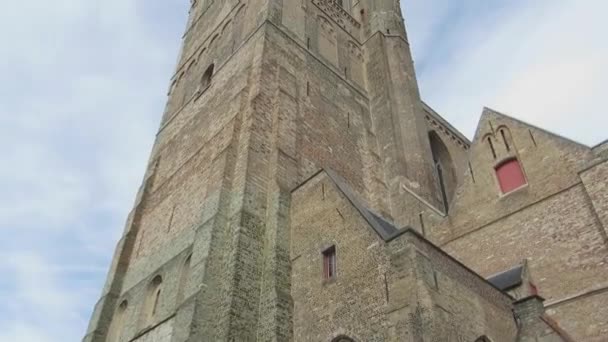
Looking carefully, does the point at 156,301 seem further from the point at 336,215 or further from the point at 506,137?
the point at 506,137

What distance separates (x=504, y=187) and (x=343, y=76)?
25.5 ft

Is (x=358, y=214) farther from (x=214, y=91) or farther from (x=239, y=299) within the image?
(x=214, y=91)

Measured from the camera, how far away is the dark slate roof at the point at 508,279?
10.7 metres

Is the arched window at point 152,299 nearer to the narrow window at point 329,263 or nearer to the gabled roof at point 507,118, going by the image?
the narrow window at point 329,263

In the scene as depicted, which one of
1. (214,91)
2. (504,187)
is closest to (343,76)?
(214,91)

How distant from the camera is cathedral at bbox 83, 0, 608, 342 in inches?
364

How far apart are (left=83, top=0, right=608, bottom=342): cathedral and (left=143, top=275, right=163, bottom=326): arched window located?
0.04m

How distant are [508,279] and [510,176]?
3335 millimetres

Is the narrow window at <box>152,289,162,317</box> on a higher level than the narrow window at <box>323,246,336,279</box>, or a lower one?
higher

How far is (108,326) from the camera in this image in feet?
45.4

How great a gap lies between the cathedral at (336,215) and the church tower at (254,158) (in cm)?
6

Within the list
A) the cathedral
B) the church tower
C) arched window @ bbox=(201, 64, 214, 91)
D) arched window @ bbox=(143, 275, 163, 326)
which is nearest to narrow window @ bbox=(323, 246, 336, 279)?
the cathedral

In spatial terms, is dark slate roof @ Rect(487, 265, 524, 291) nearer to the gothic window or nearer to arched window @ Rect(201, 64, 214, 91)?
the gothic window

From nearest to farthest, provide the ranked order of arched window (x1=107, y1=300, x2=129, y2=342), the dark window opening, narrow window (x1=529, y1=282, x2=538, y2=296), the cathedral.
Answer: the cathedral
narrow window (x1=529, y1=282, x2=538, y2=296)
arched window (x1=107, y1=300, x2=129, y2=342)
the dark window opening
